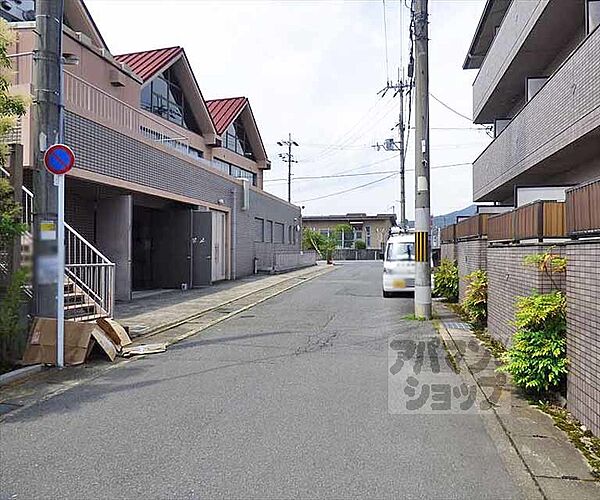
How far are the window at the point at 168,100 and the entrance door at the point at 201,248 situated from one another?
4.82 meters

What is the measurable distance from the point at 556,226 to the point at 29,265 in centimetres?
640

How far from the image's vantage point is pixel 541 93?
11.6 m

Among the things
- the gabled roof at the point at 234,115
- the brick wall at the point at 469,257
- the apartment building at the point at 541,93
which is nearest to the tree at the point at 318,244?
the gabled roof at the point at 234,115

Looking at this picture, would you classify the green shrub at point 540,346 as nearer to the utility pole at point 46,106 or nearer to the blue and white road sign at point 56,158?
the utility pole at point 46,106

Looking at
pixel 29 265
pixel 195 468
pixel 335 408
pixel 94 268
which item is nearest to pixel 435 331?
pixel 335 408

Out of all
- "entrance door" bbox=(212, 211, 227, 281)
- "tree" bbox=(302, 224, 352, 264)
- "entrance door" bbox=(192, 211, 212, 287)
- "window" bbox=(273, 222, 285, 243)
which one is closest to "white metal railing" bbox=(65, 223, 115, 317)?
"entrance door" bbox=(192, 211, 212, 287)

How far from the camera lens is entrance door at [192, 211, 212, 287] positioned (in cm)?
1933

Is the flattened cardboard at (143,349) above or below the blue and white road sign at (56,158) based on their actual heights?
below

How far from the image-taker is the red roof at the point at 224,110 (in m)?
28.9

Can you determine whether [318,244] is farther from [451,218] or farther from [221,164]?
[451,218]

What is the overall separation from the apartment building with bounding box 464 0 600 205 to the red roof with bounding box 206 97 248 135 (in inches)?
550

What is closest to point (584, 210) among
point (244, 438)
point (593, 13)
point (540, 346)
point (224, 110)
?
point (540, 346)

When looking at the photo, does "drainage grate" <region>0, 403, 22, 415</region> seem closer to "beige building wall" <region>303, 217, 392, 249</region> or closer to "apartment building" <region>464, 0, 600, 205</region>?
"apartment building" <region>464, 0, 600, 205</region>

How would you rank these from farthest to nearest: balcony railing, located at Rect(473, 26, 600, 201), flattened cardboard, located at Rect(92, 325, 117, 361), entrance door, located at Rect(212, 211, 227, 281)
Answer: entrance door, located at Rect(212, 211, 227, 281), balcony railing, located at Rect(473, 26, 600, 201), flattened cardboard, located at Rect(92, 325, 117, 361)
